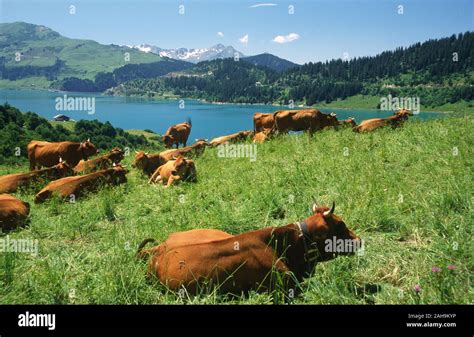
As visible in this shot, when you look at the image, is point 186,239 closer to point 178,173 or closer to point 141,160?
point 178,173

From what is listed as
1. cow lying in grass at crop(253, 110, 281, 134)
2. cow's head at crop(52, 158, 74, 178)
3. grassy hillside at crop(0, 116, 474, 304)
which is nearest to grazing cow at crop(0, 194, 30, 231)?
grassy hillside at crop(0, 116, 474, 304)

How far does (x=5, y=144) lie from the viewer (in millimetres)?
38688

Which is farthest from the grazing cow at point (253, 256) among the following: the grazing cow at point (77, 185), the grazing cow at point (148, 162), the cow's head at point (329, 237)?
the grazing cow at point (148, 162)

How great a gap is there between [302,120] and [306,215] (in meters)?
13.8

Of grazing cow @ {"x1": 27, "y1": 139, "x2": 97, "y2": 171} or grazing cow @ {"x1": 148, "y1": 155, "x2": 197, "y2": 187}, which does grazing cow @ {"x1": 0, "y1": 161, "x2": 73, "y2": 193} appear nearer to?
grazing cow @ {"x1": 27, "y1": 139, "x2": 97, "y2": 171}

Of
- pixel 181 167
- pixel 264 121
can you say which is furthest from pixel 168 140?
pixel 181 167

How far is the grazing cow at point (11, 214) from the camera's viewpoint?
8727 millimetres

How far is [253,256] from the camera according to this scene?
494 cm

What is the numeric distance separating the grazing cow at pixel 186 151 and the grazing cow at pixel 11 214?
24.4 ft

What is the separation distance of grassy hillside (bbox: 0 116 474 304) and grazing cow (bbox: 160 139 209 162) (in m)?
4.71
